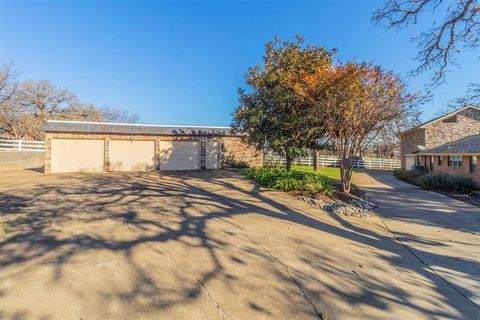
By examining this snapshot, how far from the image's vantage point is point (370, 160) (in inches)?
1357

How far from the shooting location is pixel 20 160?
57.9ft

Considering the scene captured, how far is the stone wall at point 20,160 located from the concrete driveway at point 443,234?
71.2 feet

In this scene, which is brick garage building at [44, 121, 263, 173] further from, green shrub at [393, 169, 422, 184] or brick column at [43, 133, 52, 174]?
green shrub at [393, 169, 422, 184]

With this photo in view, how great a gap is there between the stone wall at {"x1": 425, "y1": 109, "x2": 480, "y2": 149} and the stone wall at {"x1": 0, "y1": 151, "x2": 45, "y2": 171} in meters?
32.2

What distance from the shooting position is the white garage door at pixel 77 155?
15.1 m

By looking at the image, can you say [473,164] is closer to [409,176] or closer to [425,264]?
[409,176]

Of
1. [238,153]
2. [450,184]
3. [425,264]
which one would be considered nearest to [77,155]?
[238,153]

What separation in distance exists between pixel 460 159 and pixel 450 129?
8453mm

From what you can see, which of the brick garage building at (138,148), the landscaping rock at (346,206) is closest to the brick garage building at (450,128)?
the brick garage building at (138,148)

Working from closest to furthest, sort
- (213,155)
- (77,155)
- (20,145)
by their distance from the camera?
(77,155) < (213,155) < (20,145)

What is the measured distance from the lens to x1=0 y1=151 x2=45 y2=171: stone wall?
16.6 metres

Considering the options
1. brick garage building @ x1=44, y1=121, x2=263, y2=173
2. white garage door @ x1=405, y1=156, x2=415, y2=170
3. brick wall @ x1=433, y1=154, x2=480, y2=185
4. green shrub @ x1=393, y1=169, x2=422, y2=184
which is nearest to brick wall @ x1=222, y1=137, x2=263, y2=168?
brick garage building @ x1=44, y1=121, x2=263, y2=173

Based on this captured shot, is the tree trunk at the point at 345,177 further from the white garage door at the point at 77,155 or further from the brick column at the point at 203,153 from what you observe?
the white garage door at the point at 77,155

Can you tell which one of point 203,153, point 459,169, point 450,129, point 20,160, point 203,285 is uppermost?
point 450,129
